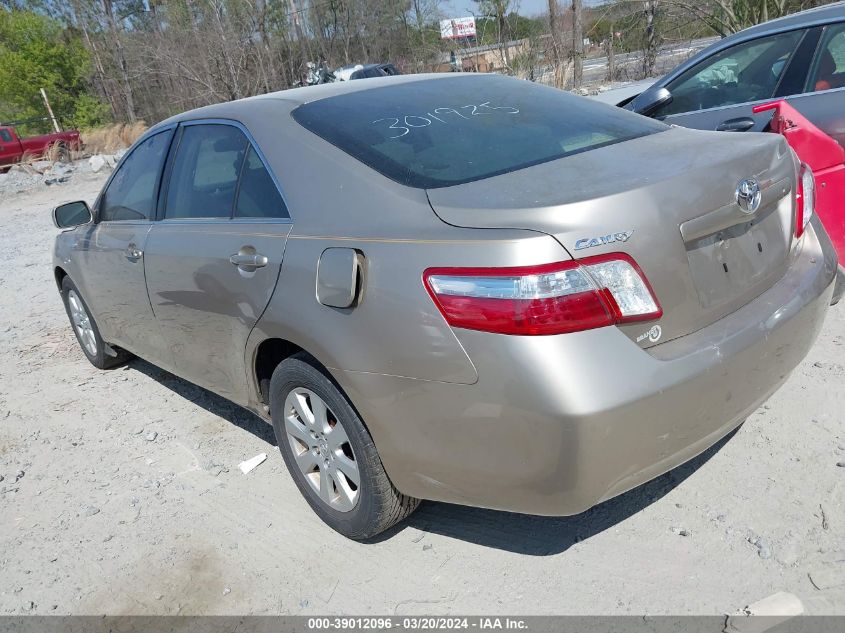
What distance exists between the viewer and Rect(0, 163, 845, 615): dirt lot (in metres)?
2.45

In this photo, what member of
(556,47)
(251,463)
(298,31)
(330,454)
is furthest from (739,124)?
(298,31)

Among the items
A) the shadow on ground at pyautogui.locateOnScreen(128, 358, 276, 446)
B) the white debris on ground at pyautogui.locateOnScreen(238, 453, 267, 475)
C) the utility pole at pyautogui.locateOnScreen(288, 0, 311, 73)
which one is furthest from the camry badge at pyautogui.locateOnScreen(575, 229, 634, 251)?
the utility pole at pyautogui.locateOnScreen(288, 0, 311, 73)

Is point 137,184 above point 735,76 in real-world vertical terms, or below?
above

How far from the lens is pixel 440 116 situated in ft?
9.66

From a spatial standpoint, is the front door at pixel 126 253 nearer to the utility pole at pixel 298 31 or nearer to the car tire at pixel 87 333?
the car tire at pixel 87 333

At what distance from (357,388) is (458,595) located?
812 millimetres

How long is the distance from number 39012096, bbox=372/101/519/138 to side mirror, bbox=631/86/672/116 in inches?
81.4

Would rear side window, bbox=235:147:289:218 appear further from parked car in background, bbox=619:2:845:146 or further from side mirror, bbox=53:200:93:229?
parked car in background, bbox=619:2:845:146

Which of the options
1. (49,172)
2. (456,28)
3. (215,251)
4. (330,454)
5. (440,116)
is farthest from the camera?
(456,28)

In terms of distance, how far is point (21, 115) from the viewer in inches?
1612

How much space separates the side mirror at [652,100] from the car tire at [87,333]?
392 cm

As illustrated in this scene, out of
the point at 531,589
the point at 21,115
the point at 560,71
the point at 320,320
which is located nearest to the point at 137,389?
the point at 320,320

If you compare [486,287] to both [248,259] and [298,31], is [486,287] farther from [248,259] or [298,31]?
[298,31]

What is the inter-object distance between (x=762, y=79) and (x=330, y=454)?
12.8ft
